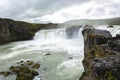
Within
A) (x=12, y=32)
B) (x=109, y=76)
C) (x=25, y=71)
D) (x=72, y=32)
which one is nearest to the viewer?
(x=109, y=76)

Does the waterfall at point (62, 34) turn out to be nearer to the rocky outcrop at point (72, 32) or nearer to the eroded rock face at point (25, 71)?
the rocky outcrop at point (72, 32)

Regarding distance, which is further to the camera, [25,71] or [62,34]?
[62,34]

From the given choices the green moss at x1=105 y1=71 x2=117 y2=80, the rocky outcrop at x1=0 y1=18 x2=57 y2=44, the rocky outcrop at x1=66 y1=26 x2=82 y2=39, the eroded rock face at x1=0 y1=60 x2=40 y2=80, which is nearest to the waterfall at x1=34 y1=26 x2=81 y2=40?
the rocky outcrop at x1=66 y1=26 x2=82 y2=39

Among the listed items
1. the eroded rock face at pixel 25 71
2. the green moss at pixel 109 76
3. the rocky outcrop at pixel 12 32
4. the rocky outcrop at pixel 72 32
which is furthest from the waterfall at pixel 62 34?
the green moss at pixel 109 76

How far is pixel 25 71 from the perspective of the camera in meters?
23.5

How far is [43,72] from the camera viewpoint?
23094 mm

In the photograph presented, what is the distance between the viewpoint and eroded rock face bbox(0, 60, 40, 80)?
2174 cm

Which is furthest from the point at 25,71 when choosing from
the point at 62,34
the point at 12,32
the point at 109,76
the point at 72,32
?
the point at 12,32

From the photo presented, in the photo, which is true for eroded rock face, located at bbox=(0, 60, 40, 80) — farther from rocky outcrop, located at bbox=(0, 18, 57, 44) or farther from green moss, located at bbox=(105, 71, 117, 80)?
rocky outcrop, located at bbox=(0, 18, 57, 44)

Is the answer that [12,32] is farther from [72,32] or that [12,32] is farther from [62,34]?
[72,32]

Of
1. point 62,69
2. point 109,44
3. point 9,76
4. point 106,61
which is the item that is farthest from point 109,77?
point 9,76

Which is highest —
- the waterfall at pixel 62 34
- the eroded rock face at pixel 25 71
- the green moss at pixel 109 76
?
the green moss at pixel 109 76

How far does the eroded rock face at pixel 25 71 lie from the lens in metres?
21.7

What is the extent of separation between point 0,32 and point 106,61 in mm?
49337
